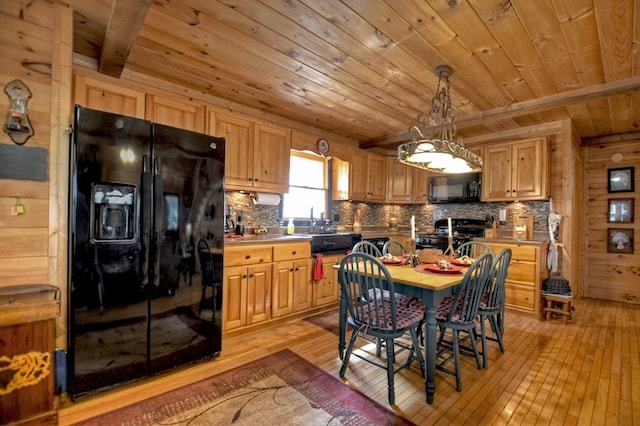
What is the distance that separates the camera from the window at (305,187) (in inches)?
165

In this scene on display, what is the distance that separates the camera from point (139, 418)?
1787 mm

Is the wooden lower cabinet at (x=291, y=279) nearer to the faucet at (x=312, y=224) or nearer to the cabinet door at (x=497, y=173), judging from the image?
the faucet at (x=312, y=224)

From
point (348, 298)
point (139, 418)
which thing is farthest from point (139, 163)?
point (348, 298)

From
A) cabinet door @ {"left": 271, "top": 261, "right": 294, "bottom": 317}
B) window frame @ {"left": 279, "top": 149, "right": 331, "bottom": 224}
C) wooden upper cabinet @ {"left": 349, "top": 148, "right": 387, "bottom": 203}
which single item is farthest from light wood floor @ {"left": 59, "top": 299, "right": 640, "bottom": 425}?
wooden upper cabinet @ {"left": 349, "top": 148, "right": 387, "bottom": 203}

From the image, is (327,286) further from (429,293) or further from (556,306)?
(556,306)

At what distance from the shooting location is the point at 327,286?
386cm

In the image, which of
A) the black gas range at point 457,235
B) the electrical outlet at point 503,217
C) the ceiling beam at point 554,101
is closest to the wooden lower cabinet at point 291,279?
the black gas range at point 457,235

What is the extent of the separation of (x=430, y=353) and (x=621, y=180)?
4727 millimetres

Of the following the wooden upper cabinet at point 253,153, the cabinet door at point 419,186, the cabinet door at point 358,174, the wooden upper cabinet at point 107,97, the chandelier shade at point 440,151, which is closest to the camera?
the chandelier shade at point 440,151

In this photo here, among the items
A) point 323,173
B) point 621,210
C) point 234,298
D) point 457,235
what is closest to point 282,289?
point 234,298

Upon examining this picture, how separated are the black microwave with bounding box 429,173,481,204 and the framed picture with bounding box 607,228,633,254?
216cm

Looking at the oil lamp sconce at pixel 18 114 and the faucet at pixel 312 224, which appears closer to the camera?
the oil lamp sconce at pixel 18 114

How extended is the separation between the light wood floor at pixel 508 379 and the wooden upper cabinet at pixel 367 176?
2.22 m

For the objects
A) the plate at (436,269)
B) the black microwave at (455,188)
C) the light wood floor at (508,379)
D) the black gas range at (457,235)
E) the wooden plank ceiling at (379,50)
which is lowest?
the light wood floor at (508,379)
